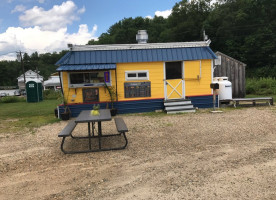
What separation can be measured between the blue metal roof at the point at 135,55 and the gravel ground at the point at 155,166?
376cm

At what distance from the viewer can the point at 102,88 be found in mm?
9273

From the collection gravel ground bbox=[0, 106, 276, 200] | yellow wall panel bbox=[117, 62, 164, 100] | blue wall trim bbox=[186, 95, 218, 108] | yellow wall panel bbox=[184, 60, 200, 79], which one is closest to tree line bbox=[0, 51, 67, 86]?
yellow wall panel bbox=[117, 62, 164, 100]

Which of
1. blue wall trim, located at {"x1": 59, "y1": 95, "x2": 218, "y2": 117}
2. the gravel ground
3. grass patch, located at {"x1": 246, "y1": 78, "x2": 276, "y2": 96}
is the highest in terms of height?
grass patch, located at {"x1": 246, "y1": 78, "x2": 276, "y2": 96}

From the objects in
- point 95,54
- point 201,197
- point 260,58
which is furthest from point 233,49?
point 201,197

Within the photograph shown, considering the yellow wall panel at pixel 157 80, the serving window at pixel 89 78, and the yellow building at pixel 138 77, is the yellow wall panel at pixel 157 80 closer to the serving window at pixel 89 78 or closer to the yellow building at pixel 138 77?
the yellow building at pixel 138 77

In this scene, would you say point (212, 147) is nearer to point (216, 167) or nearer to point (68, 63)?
point (216, 167)

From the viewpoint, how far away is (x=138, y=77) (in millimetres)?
9477

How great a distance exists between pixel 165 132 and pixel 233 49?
29709 millimetres

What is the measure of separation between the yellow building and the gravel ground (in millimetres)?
3007

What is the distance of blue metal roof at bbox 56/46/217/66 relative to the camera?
912cm

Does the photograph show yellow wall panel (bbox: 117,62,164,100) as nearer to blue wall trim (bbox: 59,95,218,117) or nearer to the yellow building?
the yellow building

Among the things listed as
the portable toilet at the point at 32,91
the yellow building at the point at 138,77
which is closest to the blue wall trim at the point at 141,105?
the yellow building at the point at 138,77

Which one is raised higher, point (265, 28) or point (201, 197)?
point (265, 28)

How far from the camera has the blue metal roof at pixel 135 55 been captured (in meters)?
9.12
